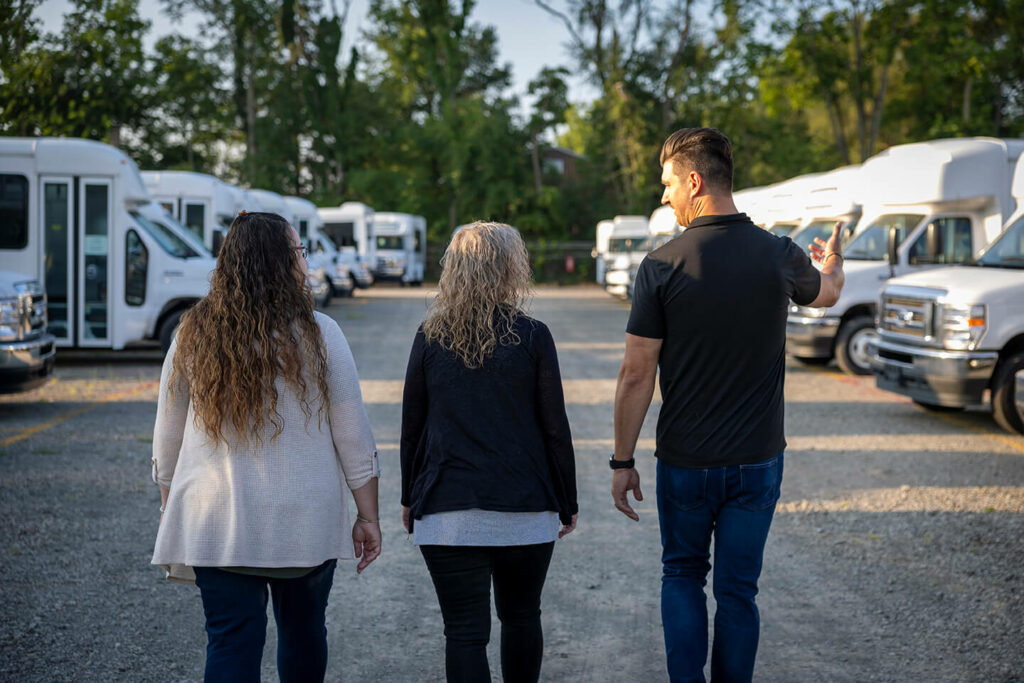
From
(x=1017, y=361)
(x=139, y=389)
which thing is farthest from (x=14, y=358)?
(x=1017, y=361)

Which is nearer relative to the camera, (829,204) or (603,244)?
(829,204)

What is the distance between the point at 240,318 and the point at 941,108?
134 feet

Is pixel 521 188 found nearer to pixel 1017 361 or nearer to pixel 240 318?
pixel 1017 361

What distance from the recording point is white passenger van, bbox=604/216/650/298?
1279 inches

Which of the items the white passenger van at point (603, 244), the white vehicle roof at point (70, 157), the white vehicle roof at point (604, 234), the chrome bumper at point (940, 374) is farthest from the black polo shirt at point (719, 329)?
the white vehicle roof at point (604, 234)

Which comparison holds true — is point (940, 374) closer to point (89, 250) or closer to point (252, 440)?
point (252, 440)

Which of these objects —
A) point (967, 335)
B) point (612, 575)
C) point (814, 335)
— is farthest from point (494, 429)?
point (814, 335)

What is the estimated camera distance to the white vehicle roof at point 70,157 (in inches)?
624

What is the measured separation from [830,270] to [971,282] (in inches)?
295

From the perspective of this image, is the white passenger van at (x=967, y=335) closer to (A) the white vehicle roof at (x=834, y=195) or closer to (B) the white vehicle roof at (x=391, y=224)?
(A) the white vehicle roof at (x=834, y=195)

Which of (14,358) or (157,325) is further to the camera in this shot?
(157,325)

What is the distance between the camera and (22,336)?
10836 millimetres

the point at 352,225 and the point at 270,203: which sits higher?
the point at 270,203

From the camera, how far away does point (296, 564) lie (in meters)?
3.16
